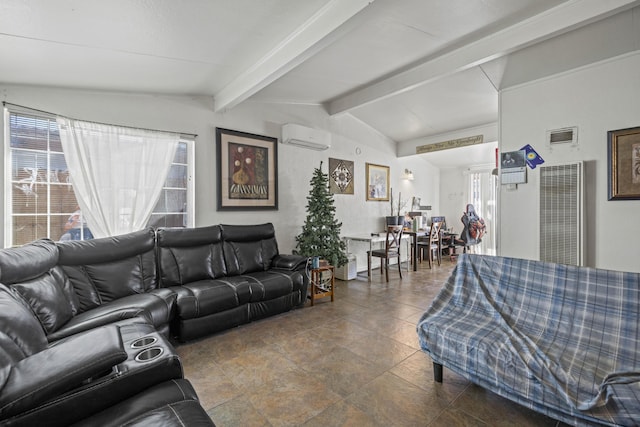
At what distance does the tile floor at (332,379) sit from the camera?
1.74 meters

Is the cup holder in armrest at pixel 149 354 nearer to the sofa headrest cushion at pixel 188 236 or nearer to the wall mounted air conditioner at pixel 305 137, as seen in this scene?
the sofa headrest cushion at pixel 188 236

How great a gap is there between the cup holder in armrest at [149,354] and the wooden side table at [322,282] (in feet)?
7.90

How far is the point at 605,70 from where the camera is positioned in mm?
2650

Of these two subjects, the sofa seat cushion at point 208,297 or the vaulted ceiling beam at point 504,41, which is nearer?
the vaulted ceiling beam at point 504,41

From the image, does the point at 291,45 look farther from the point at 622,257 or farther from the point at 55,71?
the point at 622,257

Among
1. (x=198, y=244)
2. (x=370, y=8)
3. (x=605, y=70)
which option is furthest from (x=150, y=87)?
(x=605, y=70)

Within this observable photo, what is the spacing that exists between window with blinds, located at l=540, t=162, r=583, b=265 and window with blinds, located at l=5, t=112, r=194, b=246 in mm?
4752

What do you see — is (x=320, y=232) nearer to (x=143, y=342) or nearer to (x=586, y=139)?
(x=143, y=342)

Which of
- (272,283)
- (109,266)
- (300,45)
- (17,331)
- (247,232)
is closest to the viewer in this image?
(17,331)

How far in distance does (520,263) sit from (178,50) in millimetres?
3214

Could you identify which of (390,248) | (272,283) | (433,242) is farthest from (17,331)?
(433,242)

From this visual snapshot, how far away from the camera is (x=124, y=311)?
86.9 inches

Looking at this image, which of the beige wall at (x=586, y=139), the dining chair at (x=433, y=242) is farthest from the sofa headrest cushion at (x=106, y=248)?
the dining chair at (x=433, y=242)

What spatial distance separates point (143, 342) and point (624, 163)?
3943 mm
